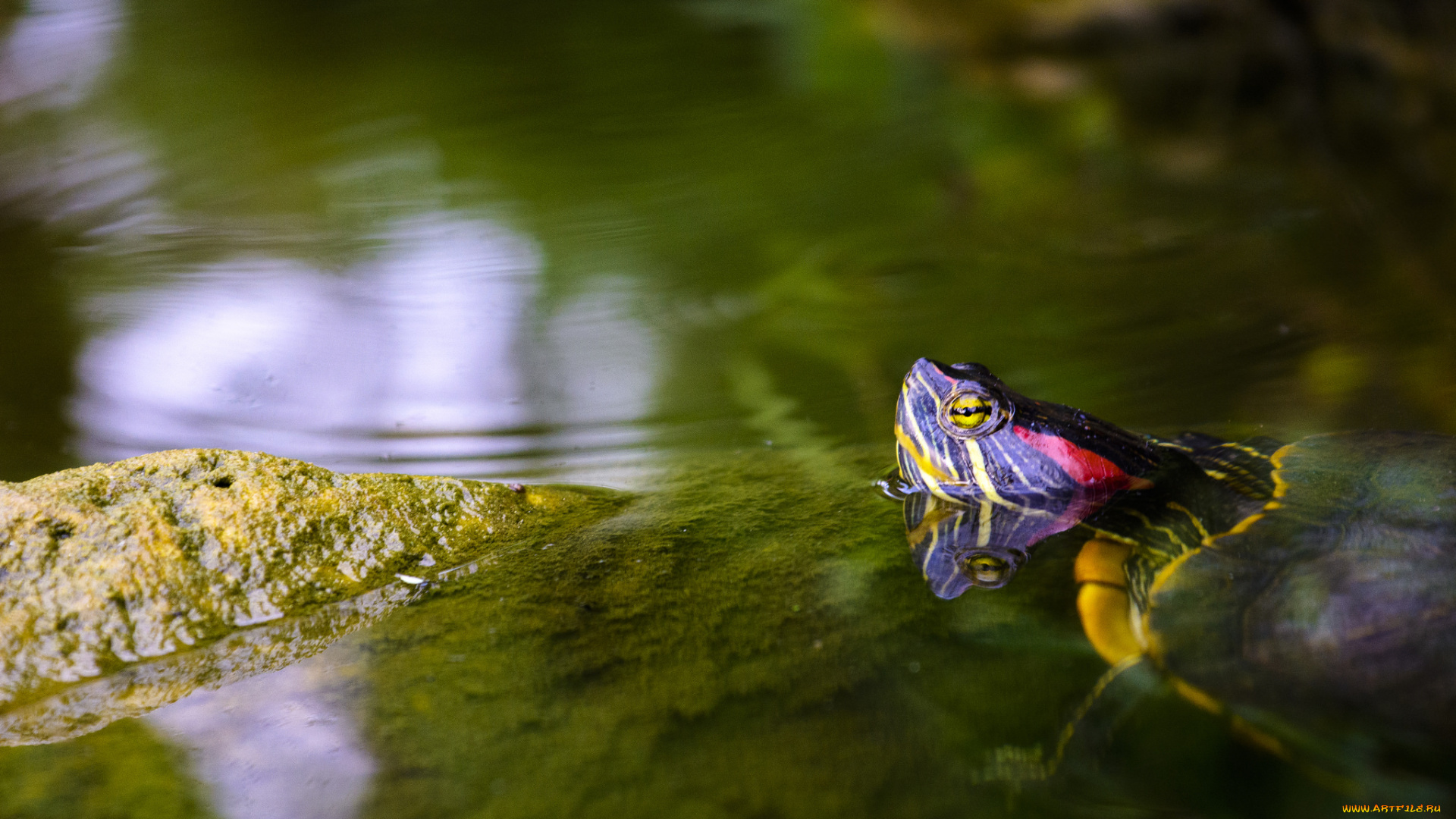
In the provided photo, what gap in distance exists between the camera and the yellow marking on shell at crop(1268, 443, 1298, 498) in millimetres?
1478

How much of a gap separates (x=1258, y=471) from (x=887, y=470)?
654 mm

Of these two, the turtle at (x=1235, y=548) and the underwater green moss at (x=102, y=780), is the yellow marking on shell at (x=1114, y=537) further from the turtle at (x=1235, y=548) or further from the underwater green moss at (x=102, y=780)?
the underwater green moss at (x=102, y=780)

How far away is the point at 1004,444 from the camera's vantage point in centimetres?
162

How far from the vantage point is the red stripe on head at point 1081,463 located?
1.59 metres

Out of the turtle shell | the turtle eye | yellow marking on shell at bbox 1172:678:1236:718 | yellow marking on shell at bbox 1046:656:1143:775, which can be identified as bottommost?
yellow marking on shell at bbox 1172:678:1236:718

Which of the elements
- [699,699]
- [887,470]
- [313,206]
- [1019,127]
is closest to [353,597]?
[699,699]

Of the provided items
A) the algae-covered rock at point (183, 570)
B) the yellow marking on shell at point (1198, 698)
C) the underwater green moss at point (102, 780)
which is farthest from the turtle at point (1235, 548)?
the underwater green moss at point (102, 780)

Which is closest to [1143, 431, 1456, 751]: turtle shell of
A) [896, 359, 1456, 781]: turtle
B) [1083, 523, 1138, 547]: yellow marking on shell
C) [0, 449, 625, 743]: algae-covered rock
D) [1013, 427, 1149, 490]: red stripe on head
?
[896, 359, 1456, 781]: turtle

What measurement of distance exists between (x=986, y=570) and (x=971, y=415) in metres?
0.32

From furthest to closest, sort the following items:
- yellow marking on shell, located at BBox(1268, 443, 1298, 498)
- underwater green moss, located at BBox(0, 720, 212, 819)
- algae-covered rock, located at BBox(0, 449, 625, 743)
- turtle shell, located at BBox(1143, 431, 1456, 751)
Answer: yellow marking on shell, located at BBox(1268, 443, 1298, 498) < algae-covered rock, located at BBox(0, 449, 625, 743) < turtle shell, located at BBox(1143, 431, 1456, 751) < underwater green moss, located at BBox(0, 720, 212, 819)

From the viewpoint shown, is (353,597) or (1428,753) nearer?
(1428,753)

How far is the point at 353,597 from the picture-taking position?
4.24 ft

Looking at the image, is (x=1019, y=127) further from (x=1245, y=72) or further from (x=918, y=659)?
(x=918, y=659)

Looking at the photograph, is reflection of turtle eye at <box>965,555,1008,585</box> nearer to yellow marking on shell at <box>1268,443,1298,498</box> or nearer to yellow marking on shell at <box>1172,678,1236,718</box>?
yellow marking on shell at <box>1172,678,1236,718</box>
